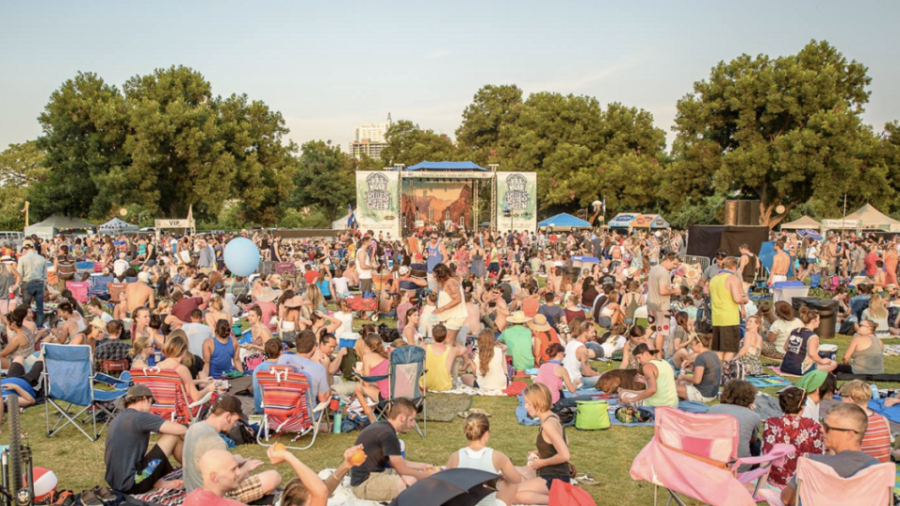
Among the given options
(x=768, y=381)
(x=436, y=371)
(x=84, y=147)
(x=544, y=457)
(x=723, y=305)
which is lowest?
(x=768, y=381)

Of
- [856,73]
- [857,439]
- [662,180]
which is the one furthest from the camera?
[662,180]

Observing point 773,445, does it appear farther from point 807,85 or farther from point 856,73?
point 856,73

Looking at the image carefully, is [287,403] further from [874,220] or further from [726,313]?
[874,220]

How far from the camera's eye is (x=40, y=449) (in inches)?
220

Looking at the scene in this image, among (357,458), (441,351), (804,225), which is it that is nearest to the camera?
(357,458)

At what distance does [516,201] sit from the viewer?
3556 centimetres

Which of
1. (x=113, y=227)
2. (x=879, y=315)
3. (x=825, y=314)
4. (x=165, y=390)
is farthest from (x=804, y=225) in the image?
(x=113, y=227)

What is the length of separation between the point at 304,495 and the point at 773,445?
308 cm

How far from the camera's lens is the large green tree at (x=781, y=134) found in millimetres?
31234

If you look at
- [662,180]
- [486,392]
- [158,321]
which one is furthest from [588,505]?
[662,180]

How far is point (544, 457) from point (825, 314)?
812 cm

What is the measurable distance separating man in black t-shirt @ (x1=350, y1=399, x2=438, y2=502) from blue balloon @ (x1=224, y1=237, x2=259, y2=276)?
34.4ft

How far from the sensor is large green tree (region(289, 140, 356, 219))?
2007 inches

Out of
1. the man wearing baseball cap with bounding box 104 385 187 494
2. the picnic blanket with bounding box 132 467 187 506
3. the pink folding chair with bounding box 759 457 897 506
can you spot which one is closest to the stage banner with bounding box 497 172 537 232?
the man wearing baseball cap with bounding box 104 385 187 494
